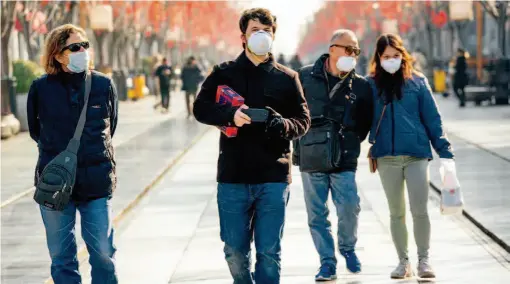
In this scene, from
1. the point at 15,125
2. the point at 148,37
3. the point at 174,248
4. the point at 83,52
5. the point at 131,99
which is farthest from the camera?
the point at 148,37

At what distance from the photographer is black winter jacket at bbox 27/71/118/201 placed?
6.99 meters

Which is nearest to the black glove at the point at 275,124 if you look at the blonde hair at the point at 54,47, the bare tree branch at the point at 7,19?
the blonde hair at the point at 54,47

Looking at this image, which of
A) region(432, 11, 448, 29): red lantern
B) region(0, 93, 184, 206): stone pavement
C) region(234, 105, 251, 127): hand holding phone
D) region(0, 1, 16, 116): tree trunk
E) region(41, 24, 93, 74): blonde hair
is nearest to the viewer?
region(234, 105, 251, 127): hand holding phone

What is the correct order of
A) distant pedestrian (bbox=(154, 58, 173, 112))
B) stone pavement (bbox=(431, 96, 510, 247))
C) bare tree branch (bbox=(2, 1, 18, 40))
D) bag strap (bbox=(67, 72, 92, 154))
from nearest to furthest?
1. bag strap (bbox=(67, 72, 92, 154))
2. stone pavement (bbox=(431, 96, 510, 247))
3. bare tree branch (bbox=(2, 1, 18, 40))
4. distant pedestrian (bbox=(154, 58, 173, 112))

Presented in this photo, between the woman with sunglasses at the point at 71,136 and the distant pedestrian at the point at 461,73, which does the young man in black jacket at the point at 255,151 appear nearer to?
the woman with sunglasses at the point at 71,136

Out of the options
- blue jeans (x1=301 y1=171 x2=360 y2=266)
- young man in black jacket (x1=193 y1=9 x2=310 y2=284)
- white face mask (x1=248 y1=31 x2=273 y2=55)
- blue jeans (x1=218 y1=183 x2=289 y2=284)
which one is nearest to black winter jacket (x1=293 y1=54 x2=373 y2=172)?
blue jeans (x1=301 y1=171 x2=360 y2=266)

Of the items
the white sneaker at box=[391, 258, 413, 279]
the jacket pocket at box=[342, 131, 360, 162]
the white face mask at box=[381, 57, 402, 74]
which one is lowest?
the white sneaker at box=[391, 258, 413, 279]

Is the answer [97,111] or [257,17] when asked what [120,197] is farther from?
[257,17]

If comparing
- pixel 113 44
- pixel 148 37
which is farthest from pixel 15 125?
pixel 148 37

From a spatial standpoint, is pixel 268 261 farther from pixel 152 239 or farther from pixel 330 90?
pixel 152 239

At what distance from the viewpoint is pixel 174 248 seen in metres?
11.2

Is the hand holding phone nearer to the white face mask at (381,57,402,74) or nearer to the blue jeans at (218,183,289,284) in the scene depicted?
the blue jeans at (218,183,289,284)

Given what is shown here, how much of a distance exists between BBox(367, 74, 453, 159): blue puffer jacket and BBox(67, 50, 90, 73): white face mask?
2.66 m

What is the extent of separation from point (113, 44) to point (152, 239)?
42676mm
